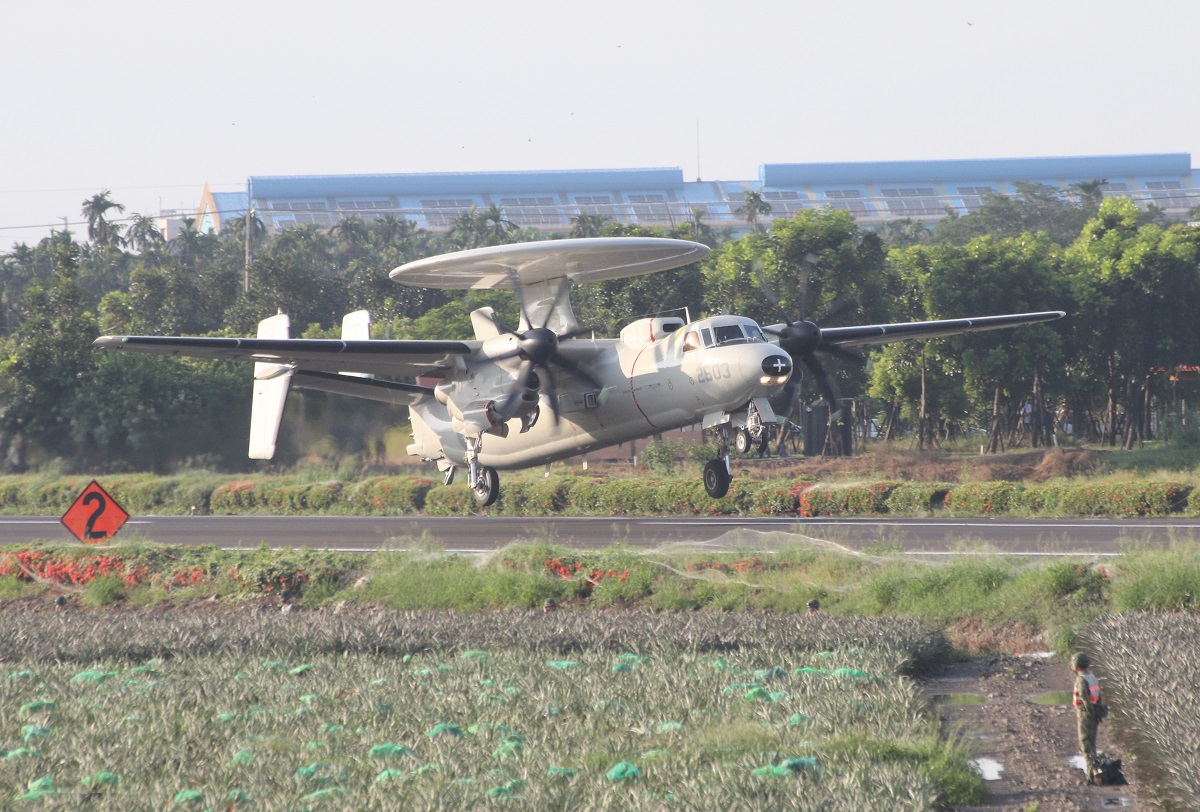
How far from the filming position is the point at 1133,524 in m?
31.1

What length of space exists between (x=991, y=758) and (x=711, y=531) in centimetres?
1998

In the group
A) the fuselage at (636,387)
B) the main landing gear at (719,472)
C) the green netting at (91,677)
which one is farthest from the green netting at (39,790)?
the main landing gear at (719,472)

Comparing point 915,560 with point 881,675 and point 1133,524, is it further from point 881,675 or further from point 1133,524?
point 1133,524

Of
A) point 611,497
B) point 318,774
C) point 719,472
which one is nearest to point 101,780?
point 318,774

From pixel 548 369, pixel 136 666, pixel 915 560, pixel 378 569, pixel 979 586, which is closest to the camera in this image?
pixel 136 666

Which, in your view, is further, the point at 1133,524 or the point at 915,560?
the point at 1133,524

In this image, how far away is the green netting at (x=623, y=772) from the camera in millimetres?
9609

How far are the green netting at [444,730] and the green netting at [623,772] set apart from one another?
1948mm

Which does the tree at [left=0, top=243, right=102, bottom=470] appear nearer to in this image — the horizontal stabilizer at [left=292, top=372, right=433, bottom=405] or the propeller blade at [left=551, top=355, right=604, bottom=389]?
the horizontal stabilizer at [left=292, top=372, right=433, bottom=405]

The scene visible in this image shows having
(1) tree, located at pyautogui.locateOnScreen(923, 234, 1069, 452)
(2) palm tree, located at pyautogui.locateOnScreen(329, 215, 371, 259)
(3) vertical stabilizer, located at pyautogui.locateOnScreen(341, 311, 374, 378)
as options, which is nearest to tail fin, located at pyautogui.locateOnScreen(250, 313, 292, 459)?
(3) vertical stabilizer, located at pyautogui.locateOnScreen(341, 311, 374, 378)

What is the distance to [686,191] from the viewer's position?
166m

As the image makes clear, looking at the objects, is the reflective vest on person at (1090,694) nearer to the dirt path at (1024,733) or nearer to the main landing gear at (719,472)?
the dirt path at (1024,733)

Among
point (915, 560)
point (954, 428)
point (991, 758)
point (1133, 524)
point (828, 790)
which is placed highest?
point (828, 790)

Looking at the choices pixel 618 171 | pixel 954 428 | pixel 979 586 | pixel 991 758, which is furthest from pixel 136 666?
pixel 618 171
